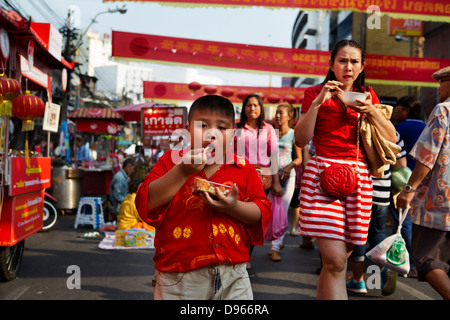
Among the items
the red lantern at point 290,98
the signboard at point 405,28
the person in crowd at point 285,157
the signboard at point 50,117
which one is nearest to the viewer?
the signboard at point 50,117

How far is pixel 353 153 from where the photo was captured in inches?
116

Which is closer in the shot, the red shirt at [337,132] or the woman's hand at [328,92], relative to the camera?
the woman's hand at [328,92]

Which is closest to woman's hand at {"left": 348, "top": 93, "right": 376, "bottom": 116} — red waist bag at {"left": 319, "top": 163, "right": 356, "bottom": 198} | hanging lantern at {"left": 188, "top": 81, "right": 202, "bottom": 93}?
red waist bag at {"left": 319, "top": 163, "right": 356, "bottom": 198}

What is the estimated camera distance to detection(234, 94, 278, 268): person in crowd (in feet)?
16.5

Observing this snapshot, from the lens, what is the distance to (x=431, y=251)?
3.04 m

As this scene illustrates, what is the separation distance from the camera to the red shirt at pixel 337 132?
296 cm

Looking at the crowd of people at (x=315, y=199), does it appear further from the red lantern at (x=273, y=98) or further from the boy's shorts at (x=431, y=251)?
the red lantern at (x=273, y=98)

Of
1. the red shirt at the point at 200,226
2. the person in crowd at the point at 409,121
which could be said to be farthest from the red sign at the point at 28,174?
the person in crowd at the point at 409,121

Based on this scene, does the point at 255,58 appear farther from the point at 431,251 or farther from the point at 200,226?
the point at 200,226

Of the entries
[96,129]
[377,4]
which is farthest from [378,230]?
[96,129]

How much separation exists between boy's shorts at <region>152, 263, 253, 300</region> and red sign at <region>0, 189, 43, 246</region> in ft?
9.60

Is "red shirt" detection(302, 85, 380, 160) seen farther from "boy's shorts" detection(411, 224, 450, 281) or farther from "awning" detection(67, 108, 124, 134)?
"awning" detection(67, 108, 124, 134)

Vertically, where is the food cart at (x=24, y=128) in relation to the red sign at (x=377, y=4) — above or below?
below

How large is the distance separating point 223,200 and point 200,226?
0.81 ft
